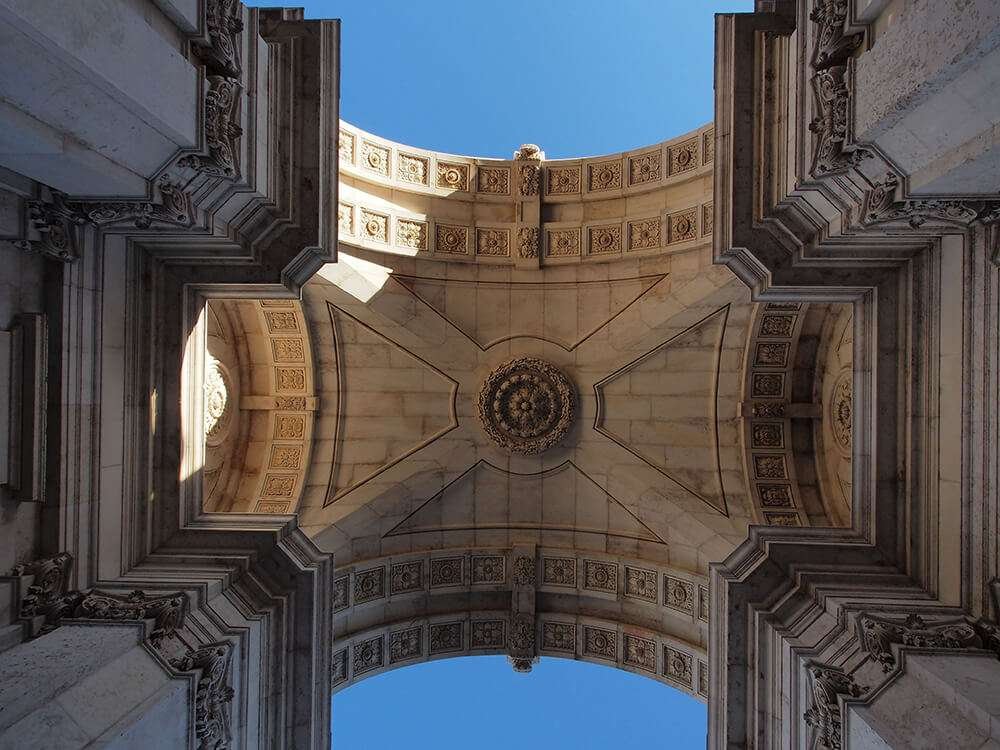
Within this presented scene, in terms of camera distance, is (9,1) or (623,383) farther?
(623,383)

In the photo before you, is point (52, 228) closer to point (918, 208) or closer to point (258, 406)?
point (258, 406)

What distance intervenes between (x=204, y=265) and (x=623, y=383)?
9.04 metres

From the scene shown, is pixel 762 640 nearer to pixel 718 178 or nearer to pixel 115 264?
pixel 718 178

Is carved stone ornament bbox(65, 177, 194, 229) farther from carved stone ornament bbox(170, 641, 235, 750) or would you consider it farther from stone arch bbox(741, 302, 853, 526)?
stone arch bbox(741, 302, 853, 526)

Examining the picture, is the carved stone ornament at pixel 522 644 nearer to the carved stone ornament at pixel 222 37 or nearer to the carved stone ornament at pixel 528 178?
the carved stone ornament at pixel 528 178

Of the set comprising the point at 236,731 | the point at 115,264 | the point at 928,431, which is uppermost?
the point at 115,264

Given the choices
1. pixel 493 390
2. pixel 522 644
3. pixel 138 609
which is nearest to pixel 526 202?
pixel 493 390

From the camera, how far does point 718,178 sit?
9750 mm

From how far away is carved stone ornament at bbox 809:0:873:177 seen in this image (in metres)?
7.07

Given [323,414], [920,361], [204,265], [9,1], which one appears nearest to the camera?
[9,1]

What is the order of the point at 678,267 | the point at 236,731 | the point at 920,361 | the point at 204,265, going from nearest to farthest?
the point at 236,731
the point at 920,361
the point at 204,265
the point at 678,267

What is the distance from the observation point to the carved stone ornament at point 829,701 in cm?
768

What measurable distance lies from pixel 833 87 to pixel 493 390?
971cm

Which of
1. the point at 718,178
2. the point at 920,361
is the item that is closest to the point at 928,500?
the point at 920,361
